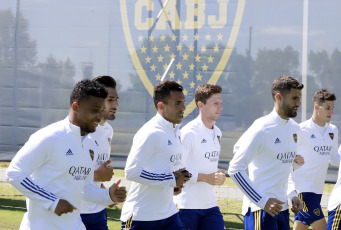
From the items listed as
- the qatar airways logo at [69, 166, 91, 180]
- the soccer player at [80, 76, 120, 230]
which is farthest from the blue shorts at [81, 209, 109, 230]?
the qatar airways logo at [69, 166, 91, 180]

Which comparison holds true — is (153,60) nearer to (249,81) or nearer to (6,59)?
(249,81)

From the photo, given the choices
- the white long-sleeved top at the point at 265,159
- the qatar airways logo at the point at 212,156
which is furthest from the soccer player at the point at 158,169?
the qatar airways logo at the point at 212,156

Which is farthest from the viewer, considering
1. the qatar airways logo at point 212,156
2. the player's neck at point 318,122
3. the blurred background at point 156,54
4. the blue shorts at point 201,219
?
the blurred background at point 156,54

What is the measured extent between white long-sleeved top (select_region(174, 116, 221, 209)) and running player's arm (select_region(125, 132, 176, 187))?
984mm

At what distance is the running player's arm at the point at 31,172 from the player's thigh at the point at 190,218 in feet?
7.97

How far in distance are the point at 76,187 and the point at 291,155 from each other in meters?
2.00

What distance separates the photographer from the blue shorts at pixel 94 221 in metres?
5.65

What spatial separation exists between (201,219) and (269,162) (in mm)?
1395

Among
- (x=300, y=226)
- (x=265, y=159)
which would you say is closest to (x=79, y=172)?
(x=265, y=159)

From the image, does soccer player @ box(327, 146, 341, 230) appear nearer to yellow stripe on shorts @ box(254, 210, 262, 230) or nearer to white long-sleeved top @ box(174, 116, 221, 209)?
white long-sleeved top @ box(174, 116, 221, 209)

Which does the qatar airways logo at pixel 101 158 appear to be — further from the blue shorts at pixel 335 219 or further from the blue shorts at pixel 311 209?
the blue shorts at pixel 311 209

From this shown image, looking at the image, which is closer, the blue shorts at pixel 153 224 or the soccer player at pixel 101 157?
the blue shorts at pixel 153 224

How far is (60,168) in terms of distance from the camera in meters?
4.08

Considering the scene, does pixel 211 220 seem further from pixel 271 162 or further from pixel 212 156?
pixel 271 162
